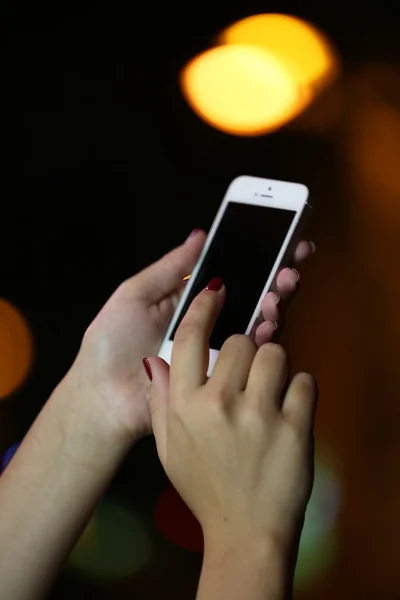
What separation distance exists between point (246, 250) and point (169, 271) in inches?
2.9

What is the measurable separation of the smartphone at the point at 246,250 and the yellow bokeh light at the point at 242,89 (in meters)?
0.25

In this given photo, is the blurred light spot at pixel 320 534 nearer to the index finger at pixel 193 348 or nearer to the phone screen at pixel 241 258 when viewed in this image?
the phone screen at pixel 241 258

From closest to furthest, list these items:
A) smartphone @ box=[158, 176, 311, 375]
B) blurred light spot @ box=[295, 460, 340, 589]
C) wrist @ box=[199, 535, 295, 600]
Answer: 1. wrist @ box=[199, 535, 295, 600]
2. smartphone @ box=[158, 176, 311, 375]
3. blurred light spot @ box=[295, 460, 340, 589]

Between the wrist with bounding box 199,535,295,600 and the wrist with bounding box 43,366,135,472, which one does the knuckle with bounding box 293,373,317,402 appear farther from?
the wrist with bounding box 43,366,135,472

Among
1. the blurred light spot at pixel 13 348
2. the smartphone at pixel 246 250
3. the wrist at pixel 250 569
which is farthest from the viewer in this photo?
the blurred light spot at pixel 13 348

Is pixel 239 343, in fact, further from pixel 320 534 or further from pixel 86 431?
pixel 320 534

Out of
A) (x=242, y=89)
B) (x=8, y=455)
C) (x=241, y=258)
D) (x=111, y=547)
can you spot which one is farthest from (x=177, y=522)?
(x=242, y=89)

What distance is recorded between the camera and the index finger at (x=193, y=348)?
37 cm

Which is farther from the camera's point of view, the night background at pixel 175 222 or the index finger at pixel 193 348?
the night background at pixel 175 222

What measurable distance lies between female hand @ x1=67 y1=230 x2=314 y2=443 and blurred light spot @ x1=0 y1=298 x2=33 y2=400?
0.82 ft

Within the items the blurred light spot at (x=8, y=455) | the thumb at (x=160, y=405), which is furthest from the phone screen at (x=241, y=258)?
the blurred light spot at (x=8, y=455)

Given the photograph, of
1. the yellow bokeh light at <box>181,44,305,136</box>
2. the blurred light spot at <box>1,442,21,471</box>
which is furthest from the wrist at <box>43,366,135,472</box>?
the yellow bokeh light at <box>181,44,305,136</box>

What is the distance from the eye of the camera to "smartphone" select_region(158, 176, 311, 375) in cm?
53

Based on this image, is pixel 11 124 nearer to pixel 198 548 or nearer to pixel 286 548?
pixel 198 548
